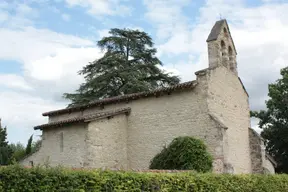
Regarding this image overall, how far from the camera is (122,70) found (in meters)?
37.6

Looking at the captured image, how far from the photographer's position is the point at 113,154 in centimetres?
1983

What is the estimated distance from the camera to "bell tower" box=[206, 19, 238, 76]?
20375 millimetres

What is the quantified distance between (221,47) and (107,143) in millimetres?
8514

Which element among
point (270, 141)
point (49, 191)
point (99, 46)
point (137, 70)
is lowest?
point (49, 191)

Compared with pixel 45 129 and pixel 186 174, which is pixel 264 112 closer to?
pixel 45 129

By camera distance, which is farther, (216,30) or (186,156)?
(216,30)

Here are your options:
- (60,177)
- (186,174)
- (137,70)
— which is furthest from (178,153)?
(137,70)

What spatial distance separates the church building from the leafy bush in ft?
2.31

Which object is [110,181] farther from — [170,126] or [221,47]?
[221,47]

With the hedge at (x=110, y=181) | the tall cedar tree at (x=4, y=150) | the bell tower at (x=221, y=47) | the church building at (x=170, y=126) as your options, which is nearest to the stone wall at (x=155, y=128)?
the church building at (x=170, y=126)

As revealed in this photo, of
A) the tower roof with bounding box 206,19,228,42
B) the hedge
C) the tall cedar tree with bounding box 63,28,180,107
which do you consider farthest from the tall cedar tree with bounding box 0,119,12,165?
the hedge

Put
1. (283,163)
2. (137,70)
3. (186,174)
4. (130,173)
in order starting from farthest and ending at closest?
(137,70), (283,163), (186,174), (130,173)

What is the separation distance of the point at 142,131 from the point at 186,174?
28.2 feet

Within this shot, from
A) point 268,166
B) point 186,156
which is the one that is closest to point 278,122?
point 268,166
